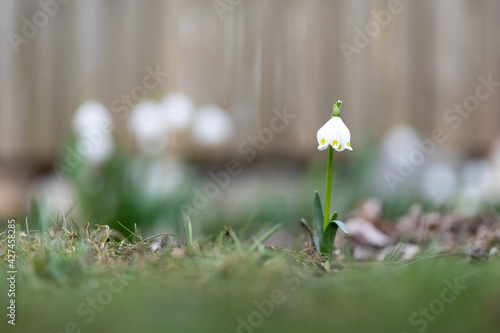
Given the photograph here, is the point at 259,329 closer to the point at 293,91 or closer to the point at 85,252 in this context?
the point at 85,252

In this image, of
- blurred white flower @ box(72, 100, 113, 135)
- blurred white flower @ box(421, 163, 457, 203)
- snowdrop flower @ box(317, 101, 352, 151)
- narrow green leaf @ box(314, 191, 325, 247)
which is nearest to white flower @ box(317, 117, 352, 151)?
snowdrop flower @ box(317, 101, 352, 151)

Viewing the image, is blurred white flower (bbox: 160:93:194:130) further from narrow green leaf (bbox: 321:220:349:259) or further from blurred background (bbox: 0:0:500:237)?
narrow green leaf (bbox: 321:220:349:259)

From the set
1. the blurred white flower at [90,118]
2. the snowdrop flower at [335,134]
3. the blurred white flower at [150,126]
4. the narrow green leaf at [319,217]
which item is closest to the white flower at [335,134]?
the snowdrop flower at [335,134]

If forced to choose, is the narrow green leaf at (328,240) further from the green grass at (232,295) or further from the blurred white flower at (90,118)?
the blurred white flower at (90,118)

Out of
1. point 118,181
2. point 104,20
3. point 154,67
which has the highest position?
point 104,20

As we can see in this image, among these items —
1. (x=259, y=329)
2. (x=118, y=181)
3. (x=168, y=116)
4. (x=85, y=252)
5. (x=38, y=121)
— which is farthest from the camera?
(x=38, y=121)

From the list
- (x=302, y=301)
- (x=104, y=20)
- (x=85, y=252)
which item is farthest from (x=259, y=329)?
(x=104, y=20)
